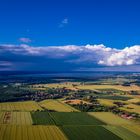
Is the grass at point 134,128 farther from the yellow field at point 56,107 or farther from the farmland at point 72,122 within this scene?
the yellow field at point 56,107

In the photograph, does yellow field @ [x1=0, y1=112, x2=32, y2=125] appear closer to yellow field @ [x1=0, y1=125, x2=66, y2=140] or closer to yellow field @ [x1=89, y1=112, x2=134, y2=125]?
yellow field @ [x1=0, y1=125, x2=66, y2=140]

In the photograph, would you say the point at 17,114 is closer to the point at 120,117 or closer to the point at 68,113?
the point at 68,113

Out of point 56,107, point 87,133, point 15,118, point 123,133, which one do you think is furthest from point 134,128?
point 56,107

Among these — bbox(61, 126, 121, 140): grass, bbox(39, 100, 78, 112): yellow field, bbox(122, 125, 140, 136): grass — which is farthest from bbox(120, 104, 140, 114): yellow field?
bbox(61, 126, 121, 140): grass

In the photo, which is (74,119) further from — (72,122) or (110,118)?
(110,118)

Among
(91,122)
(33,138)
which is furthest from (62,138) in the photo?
(91,122)

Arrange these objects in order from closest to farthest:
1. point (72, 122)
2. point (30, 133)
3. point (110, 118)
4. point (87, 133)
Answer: point (30, 133) < point (87, 133) < point (72, 122) < point (110, 118)

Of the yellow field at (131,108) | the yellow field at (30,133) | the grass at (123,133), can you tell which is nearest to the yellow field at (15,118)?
the yellow field at (30,133)
